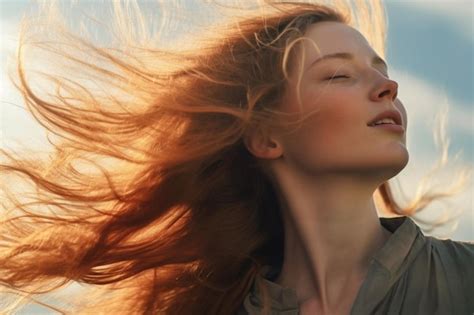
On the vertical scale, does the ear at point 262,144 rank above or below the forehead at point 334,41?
below

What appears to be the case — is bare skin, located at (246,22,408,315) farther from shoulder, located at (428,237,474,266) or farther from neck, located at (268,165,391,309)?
shoulder, located at (428,237,474,266)

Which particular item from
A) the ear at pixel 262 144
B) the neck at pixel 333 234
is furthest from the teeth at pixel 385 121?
the ear at pixel 262 144

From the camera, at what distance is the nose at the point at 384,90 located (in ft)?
11.9

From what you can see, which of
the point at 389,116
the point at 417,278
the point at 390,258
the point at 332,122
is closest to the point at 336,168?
the point at 332,122

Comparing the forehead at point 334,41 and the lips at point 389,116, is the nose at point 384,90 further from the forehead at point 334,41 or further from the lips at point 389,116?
the forehead at point 334,41

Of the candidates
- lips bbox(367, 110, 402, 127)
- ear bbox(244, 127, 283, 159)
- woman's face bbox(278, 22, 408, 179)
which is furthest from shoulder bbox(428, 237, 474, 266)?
ear bbox(244, 127, 283, 159)

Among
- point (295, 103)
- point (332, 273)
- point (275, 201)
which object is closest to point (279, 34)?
point (295, 103)

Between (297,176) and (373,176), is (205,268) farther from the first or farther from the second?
(373,176)

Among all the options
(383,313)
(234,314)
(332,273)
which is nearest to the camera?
(383,313)

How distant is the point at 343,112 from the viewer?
3.59m

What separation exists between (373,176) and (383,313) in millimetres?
496

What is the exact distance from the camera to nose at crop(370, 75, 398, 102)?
3613 mm

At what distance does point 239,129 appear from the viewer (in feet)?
12.9

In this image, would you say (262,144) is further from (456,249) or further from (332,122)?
(456,249)
